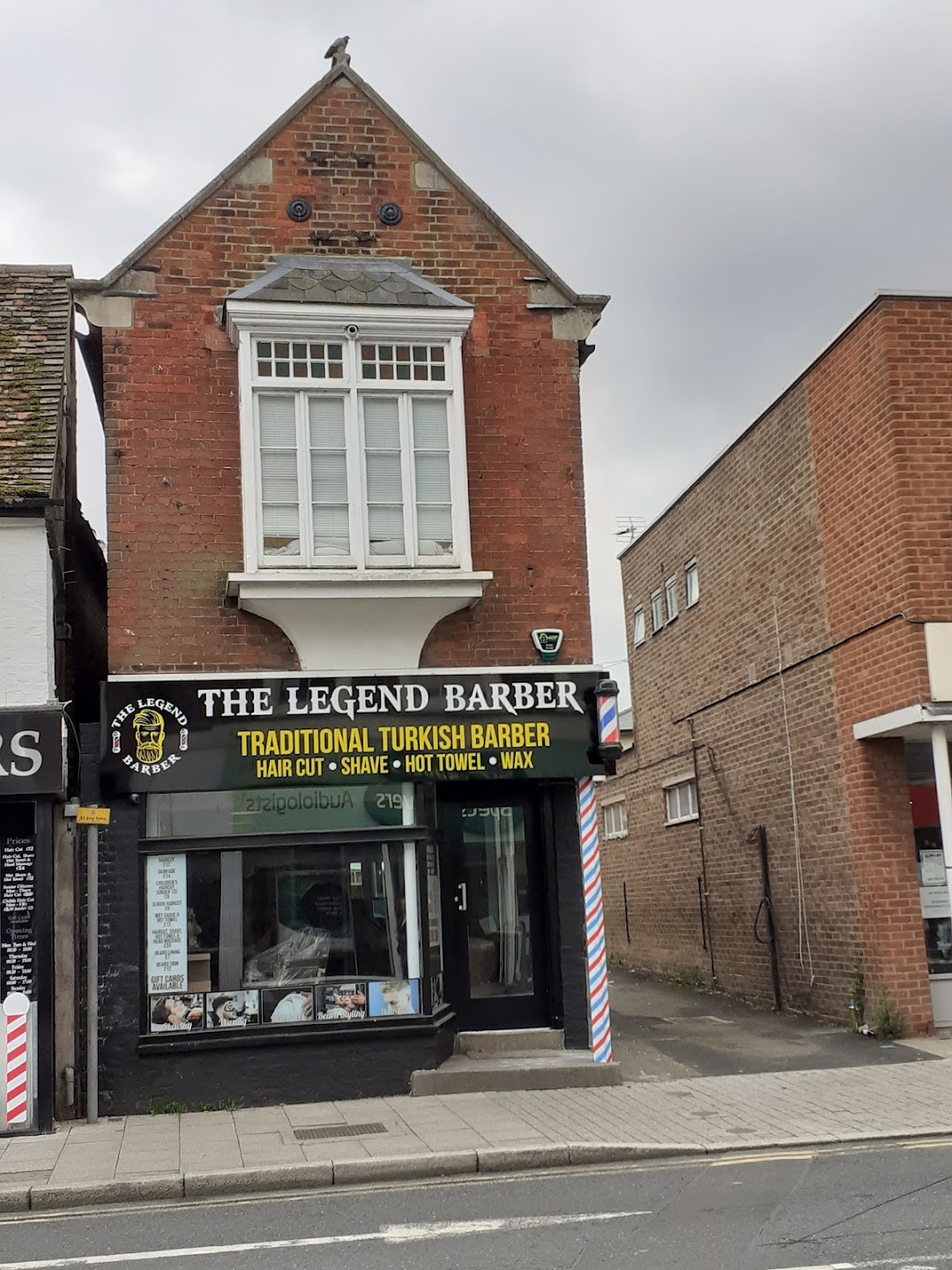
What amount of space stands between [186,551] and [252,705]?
Answer: 161 centimetres

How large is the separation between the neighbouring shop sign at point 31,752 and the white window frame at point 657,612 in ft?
40.7

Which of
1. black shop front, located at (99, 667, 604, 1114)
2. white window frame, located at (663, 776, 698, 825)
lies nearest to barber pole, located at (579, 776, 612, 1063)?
black shop front, located at (99, 667, 604, 1114)

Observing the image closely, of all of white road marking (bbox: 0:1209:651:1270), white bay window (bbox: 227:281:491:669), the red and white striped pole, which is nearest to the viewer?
white road marking (bbox: 0:1209:651:1270)

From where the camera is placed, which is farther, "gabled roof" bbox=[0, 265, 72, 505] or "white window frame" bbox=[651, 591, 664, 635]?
"white window frame" bbox=[651, 591, 664, 635]

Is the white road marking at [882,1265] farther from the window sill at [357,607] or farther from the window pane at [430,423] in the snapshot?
the window pane at [430,423]

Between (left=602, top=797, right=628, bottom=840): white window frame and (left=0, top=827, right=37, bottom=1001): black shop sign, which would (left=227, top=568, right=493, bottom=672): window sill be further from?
(left=602, top=797, right=628, bottom=840): white window frame

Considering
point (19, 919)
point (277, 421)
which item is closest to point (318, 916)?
point (19, 919)

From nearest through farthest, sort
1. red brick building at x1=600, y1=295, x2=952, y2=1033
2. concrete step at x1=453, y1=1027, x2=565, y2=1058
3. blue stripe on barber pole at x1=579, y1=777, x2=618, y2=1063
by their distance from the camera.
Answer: blue stripe on barber pole at x1=579, y1=777, x2=618, y2=1063 < concrete step at x1=453, y1=1027, x2=565, y2=1058 < red brick building at x1=600, y1=295, x2=952, y2=1033

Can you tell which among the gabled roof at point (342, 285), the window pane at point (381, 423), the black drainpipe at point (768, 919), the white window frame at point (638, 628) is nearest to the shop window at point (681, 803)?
the black drainpipe at point (768, 919)

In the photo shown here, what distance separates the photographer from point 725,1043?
14.3 metres

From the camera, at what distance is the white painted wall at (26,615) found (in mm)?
11539

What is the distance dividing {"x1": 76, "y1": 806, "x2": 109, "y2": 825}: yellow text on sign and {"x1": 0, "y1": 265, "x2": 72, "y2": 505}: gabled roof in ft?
9.05

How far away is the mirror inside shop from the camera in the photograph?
1191 cm

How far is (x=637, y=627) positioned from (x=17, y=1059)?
14.8 metres
